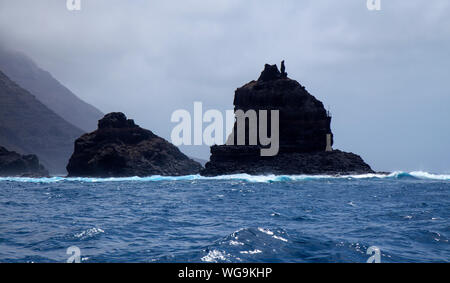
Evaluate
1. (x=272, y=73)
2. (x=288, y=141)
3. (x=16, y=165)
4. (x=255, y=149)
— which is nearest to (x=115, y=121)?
(x=16, y=165)

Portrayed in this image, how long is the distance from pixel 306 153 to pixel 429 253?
92.1 metres

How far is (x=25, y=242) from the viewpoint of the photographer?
540 inches

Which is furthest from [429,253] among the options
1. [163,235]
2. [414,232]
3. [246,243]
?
[163,235]

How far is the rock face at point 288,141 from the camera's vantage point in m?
96.9

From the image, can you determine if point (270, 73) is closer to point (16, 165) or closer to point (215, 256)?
point (16, 165)

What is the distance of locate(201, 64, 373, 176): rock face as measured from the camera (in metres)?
96.9

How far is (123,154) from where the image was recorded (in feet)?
395

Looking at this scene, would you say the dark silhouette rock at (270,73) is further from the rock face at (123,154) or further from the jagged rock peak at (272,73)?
the rock face at (123,154)

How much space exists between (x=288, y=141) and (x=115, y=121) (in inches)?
2351
